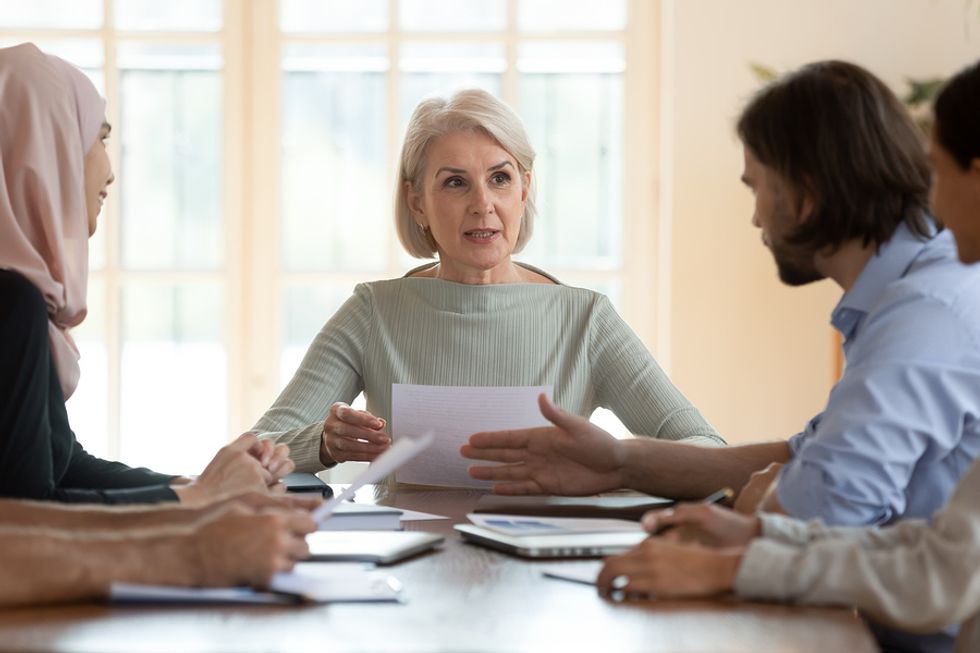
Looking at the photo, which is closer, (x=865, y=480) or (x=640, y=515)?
(x=865, y=480)

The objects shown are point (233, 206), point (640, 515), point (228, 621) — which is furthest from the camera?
point (233, 206)

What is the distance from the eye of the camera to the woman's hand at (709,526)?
4.71ft

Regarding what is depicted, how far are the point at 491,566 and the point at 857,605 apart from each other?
0.45 meters

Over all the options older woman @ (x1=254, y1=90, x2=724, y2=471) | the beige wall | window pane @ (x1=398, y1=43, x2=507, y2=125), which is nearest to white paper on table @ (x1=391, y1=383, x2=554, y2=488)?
older woman @ (x1=254, y1=90, x2=724, y2=471)

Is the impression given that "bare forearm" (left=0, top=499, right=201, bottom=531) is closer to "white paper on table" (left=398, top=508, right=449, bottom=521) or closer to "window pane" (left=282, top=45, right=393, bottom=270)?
"white paper on table" (left=398, top=508, right=449, bottom=521)

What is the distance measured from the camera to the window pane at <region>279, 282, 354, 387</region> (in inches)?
183

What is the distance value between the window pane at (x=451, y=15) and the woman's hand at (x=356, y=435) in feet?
8.55

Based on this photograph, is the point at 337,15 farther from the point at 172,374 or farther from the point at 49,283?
the point at 49,283

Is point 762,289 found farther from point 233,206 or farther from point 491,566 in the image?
point 491,566

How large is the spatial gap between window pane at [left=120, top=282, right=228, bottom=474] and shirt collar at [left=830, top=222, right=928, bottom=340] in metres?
3.27

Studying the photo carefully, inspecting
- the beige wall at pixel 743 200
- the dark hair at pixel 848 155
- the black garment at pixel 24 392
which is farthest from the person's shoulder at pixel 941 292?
the beige wall at pixel 743 200

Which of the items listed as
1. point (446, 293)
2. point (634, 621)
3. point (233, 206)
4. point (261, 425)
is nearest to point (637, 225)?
point (233, 206)

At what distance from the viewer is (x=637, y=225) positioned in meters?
4.56

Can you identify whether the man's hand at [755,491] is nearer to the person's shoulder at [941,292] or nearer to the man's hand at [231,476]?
the person's shoulder at [941,292]
